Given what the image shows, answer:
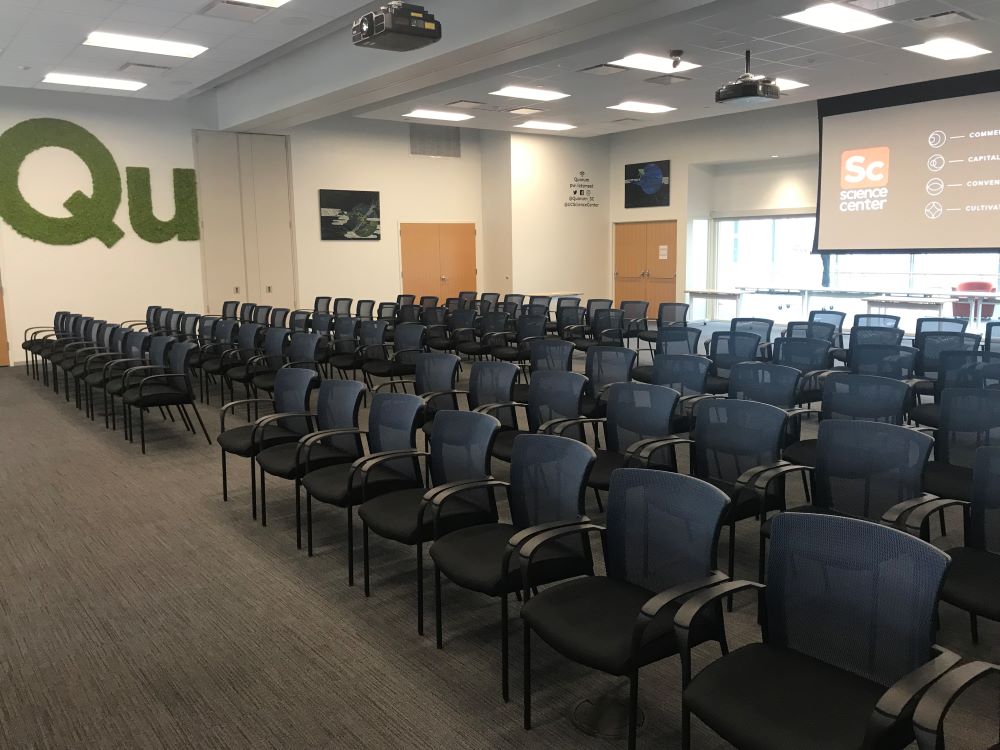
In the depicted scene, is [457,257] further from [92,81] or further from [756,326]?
[756,326]

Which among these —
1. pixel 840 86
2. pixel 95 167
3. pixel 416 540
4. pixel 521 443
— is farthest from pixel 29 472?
pixel 840 86

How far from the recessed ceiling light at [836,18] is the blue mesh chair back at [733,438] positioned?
5281 millimetres

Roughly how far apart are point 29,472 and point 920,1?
880 centimetres

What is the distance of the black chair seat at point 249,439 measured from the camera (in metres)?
5.05

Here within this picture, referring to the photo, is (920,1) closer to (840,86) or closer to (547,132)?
(840,86)

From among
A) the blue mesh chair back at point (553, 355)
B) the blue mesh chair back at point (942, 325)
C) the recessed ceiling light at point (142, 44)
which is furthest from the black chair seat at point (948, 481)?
the recessed ceiling light at point (142, 44)

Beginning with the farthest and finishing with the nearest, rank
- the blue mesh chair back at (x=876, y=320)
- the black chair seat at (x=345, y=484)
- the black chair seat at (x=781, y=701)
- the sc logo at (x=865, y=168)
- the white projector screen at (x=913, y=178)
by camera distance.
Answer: the sc logo at (x=865, y=168), the white projector screen at (x=913, y=178), the blue mesh chair back at (x=876, y=320), the black chair seat at (x=345, y=484), the black chair seat at (x=781, y=701)

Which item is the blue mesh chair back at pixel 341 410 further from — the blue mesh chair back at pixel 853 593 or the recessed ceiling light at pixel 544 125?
the recessed ceiling light at pixel 544 125

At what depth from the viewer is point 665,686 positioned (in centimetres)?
308

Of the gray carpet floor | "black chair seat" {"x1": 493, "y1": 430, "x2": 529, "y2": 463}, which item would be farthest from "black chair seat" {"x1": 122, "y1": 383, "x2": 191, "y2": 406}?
"black chair seat" {"x1": 493, "y1": 430, "x2": 529, "y2": 463}

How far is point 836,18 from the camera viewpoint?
7770 mm

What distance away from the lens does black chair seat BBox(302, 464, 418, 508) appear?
4.05 m

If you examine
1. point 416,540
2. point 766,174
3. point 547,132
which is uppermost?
point 547,132

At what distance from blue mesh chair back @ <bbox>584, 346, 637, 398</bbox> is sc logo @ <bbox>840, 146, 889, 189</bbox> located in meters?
8.59
